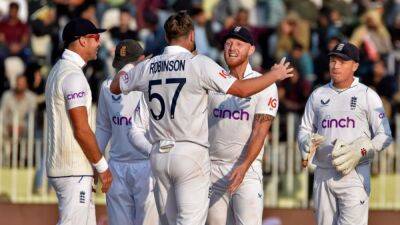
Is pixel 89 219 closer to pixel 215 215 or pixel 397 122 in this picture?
pixel 215 215

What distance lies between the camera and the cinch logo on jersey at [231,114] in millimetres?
12586

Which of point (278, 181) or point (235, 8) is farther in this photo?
point (235, 8)

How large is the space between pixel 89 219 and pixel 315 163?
284cm

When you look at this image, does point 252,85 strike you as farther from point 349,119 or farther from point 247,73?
point 349,119

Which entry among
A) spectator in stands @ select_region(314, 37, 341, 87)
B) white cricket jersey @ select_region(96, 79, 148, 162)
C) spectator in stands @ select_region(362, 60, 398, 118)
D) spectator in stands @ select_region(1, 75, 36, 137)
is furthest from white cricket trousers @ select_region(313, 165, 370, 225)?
spectator in stands @ select_region(1, 75, 36, 137)

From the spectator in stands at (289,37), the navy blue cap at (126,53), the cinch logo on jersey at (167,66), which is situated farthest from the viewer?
the spectator in stands at (289,37)

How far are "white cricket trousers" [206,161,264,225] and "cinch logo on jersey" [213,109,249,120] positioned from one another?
0.47m

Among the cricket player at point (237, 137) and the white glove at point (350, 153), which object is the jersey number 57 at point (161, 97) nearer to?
the cricket player at point (237, 137)

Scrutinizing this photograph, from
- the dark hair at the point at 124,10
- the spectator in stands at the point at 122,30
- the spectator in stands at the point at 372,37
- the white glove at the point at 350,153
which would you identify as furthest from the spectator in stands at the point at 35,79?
the white glove at the point at 350,153

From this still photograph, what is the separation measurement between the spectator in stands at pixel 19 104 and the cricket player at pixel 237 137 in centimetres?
640

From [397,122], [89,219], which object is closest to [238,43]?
[89,219]

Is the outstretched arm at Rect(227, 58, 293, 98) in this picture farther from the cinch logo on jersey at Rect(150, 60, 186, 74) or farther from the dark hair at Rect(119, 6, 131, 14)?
the dark hair at Rect(119, 6, 131, 14)

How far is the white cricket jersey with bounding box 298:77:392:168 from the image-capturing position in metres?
13.1

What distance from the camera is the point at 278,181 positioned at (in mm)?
18125
